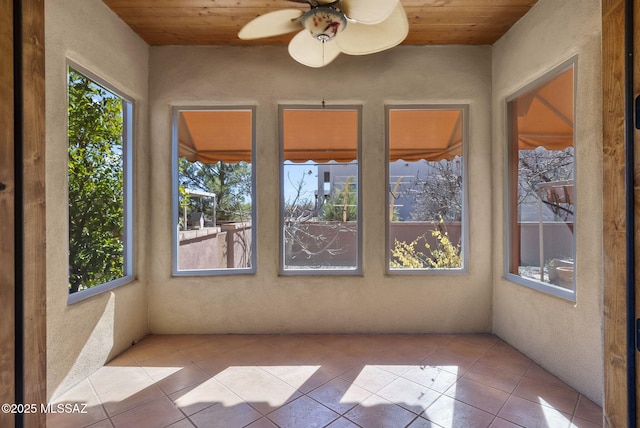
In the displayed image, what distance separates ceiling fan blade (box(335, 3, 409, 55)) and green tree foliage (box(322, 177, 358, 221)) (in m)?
1.72

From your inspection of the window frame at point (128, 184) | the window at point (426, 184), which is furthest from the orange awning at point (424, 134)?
the window frame at point (128, 184)

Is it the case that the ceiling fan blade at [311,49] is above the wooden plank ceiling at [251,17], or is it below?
→ below

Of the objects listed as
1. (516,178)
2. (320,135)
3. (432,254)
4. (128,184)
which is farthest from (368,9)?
(128,184)

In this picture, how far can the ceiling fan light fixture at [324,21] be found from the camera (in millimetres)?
1828

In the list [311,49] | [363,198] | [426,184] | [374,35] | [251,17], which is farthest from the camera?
[426,184]

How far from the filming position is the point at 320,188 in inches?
145

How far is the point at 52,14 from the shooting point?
2.33m

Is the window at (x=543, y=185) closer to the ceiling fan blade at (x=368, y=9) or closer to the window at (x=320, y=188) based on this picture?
the window at (x=320, y=188)

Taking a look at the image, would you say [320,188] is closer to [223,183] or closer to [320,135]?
[320,135]

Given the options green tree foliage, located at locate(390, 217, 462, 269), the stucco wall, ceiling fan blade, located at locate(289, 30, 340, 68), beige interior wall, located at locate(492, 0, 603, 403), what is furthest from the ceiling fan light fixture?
green tree foliage, located at locate(390, 217, 462, 269)

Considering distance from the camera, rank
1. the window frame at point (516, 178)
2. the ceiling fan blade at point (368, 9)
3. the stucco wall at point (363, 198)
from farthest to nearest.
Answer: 1. the stucco wall at point (363, 198)
2. the window frame at point (516, 178)
3. the ceiling fan blade at point (368, 9)

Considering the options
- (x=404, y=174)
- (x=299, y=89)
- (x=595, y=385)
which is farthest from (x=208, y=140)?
(x=595, y=385)

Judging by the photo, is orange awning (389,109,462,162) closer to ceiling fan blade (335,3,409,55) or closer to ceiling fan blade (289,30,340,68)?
ceiling fan blade (289,30,340,68)

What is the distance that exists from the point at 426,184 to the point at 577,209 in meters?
1.48
